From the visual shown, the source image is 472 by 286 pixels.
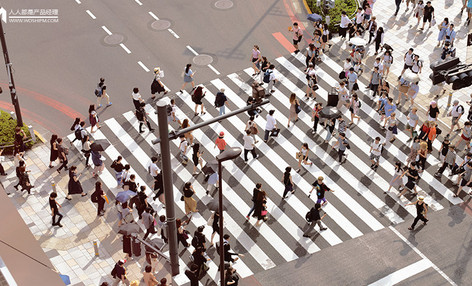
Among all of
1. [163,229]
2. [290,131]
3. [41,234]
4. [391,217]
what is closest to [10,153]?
A: [41,234]

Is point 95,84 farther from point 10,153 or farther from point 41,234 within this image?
point 41,234

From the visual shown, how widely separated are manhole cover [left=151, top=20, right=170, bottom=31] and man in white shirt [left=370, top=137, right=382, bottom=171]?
1276 cm

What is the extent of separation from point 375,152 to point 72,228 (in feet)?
37.0

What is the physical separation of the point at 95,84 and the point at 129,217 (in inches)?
345

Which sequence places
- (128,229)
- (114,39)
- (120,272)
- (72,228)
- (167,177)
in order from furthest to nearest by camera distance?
(114,39) → (72,228) → (128,229) → (120,272) → (167,177)

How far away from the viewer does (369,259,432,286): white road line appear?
23359 millimetres

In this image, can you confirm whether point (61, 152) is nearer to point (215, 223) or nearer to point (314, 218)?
point (215, 223)

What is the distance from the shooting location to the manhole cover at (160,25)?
35.0 metres

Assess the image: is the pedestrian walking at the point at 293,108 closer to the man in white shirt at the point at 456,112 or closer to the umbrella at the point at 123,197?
the man in white shirt at the point at 456,112

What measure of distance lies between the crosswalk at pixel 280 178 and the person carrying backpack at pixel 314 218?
0.73 ft

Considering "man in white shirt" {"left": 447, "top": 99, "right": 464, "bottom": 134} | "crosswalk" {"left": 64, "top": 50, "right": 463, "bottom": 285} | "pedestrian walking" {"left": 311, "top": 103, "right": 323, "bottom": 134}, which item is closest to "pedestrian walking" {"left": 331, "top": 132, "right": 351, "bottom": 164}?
"crosswalk" {"left": 64, "top": 50, "right": 463, "bottom": 285}

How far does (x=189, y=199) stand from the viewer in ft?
81.9

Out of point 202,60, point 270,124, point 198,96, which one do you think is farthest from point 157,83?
point 270,124

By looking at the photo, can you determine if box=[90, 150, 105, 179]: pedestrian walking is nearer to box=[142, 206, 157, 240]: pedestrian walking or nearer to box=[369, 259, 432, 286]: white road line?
box=[142, 206, 157, 240]: pedestrian walking
